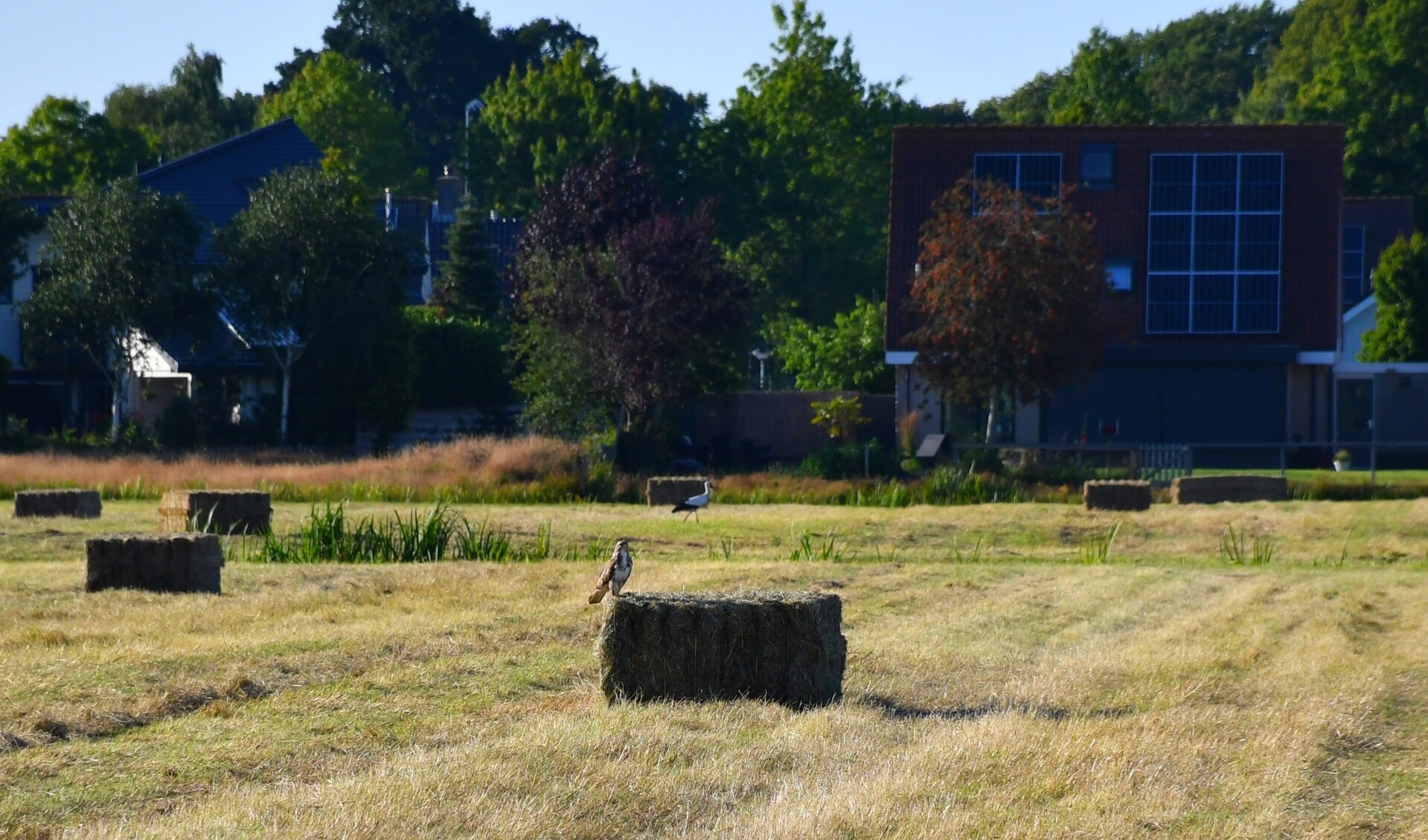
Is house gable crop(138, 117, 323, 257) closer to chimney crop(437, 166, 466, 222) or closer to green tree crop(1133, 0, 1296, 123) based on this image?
chimney crop(437, 166, 466, 222)

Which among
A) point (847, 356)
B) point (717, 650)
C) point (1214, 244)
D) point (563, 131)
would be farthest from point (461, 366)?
point (717, 650)

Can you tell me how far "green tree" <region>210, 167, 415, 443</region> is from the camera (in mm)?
44531

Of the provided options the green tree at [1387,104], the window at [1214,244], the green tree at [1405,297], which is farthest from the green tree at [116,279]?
the green tree at [1387,104]

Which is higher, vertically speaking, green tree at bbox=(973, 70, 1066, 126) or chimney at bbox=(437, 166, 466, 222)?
green tree at bbox=(973, 70, 1066, 126)

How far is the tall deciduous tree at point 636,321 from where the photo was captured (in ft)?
133

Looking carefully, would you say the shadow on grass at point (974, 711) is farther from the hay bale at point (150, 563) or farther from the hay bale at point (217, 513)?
the hay bale at point (217, 513)

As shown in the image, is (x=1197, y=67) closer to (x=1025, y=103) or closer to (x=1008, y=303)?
(x=1025, y=103)

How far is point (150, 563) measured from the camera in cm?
1569

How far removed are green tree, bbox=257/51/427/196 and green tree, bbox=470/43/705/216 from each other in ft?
35.9

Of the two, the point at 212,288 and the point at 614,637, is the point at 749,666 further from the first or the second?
the point at 212,288

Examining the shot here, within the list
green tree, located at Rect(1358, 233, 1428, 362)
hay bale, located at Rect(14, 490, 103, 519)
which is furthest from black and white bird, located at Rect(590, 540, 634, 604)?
green tree, located at Rect(1358, 233, 1428, 362)

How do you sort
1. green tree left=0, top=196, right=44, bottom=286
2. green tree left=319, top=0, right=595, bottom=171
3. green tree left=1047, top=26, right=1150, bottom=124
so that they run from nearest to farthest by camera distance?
green tree left=0, top=196, right=44, bottom=286 < green tree left=1047, top=26, right=1150, bottom=124 < green tree left=319, top=0, right=595, bottom=171

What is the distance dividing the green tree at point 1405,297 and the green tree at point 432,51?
50041 millimetres

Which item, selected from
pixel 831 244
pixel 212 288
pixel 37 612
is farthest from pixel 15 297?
pixel 37 612
